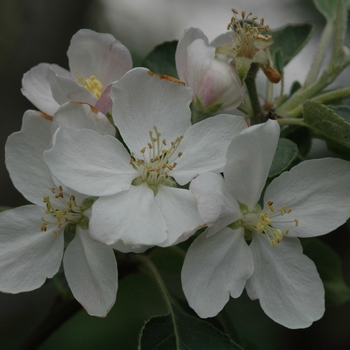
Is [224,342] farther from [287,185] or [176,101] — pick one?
[176,101]

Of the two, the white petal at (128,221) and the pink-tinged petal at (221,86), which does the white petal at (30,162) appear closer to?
the white petal at (128,221)

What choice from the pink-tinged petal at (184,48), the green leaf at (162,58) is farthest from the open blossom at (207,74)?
the green leaf at (162,58)

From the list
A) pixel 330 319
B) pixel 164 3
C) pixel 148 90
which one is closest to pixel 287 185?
pixel 148 90

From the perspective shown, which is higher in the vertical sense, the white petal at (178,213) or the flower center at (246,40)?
the flower center at (246,40)

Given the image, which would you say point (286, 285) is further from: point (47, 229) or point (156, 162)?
point (47, 229)

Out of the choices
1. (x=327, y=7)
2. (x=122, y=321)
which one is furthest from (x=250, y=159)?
(x=122, y=321)

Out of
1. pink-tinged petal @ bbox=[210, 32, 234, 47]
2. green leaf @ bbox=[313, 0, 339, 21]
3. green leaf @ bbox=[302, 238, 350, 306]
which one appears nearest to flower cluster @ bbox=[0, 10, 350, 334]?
pink-tinged petal @ bbox=[210, 32, 234, 47]
